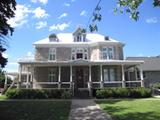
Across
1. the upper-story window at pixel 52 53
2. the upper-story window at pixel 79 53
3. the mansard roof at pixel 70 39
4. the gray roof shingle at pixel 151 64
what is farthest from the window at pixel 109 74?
the gray roof shingle at pixel 151 64

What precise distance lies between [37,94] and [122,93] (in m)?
8.71

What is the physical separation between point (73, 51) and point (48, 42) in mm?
3437

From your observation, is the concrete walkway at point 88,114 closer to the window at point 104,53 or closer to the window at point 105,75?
Answer: the window at point 105,75

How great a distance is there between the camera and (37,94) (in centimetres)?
2584

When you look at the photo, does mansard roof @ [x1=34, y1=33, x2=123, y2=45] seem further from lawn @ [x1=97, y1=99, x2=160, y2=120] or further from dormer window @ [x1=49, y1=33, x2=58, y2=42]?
lawn @ [x1=97, y1=99, x2=160, y2=120]

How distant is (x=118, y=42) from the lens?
32312 mm

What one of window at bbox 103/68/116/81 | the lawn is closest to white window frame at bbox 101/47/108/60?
window at bbox 103/68/116/81

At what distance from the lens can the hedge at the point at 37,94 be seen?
25656 mm

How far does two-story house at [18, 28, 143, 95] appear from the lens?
30.9 meters

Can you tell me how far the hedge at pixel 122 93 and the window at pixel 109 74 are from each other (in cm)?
488

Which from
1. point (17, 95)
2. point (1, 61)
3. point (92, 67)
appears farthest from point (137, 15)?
point (92, 67)

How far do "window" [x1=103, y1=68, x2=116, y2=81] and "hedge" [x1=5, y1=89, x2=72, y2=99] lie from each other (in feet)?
22.4

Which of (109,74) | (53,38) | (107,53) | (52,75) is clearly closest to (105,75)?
(109,74)

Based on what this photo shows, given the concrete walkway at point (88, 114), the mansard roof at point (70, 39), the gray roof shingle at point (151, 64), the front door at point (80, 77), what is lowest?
the concrete walkway at point (88, 114)
